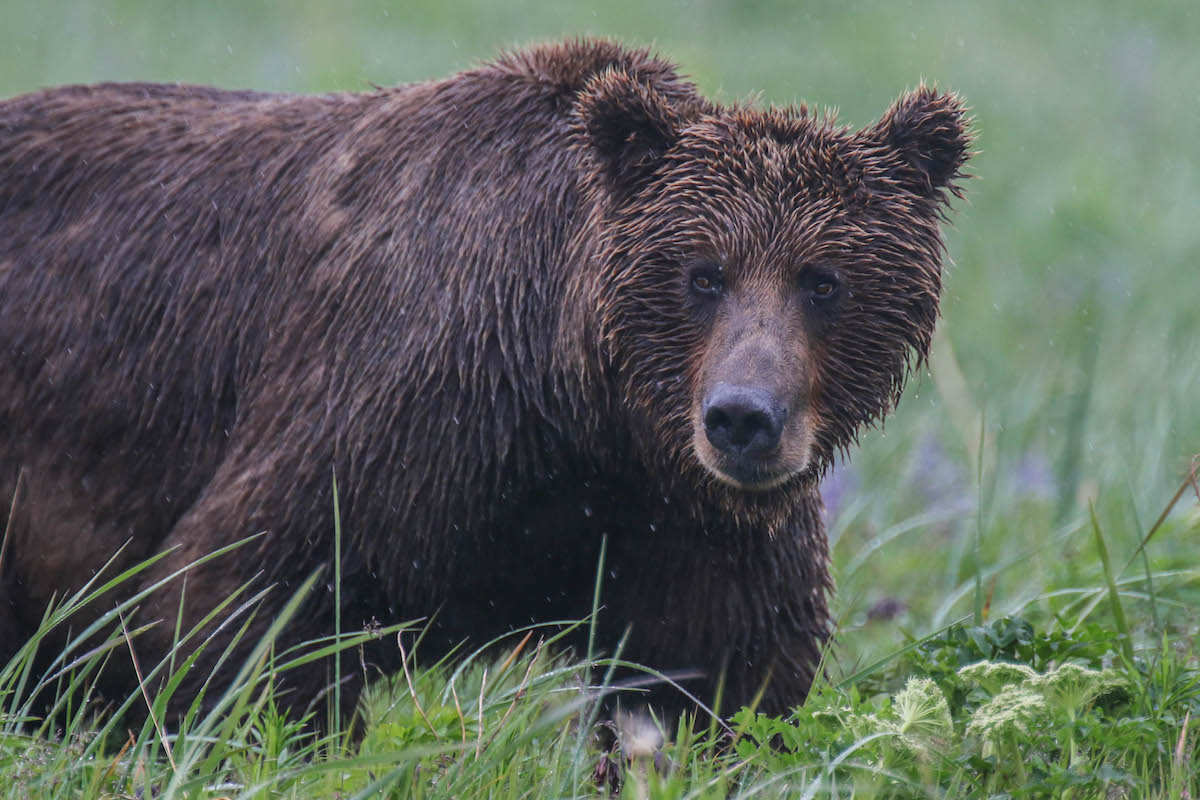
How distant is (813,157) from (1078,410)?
214cm

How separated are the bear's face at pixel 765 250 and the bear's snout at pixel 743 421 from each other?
87 millimetres

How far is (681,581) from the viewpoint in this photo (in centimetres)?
435

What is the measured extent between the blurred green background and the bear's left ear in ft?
0.95

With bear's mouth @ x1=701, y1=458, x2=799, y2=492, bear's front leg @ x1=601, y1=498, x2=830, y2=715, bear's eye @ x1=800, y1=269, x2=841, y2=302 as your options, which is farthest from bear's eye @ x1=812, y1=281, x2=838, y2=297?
bear's front leg @ x1=601, y1=498, x2=830, y2=715

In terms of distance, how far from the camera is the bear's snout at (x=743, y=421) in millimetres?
3750

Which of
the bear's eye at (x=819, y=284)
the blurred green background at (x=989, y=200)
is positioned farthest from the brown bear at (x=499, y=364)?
the blurred green background at (x=989, y=200)

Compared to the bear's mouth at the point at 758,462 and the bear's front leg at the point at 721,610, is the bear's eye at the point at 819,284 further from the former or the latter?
the bear's front leg at the point at 721,610

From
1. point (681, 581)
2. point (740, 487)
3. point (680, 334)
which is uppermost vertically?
point (680, 334)

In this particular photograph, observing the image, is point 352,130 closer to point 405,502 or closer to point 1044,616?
point 405,502

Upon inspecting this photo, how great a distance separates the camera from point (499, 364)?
4109 millimetres

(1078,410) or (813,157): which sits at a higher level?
(813,157)

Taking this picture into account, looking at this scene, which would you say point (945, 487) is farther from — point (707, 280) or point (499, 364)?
point (499, 364)

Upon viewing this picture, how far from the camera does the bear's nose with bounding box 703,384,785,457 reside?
148 inches

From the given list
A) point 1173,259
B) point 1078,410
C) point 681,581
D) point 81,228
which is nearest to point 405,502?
point 681,581
